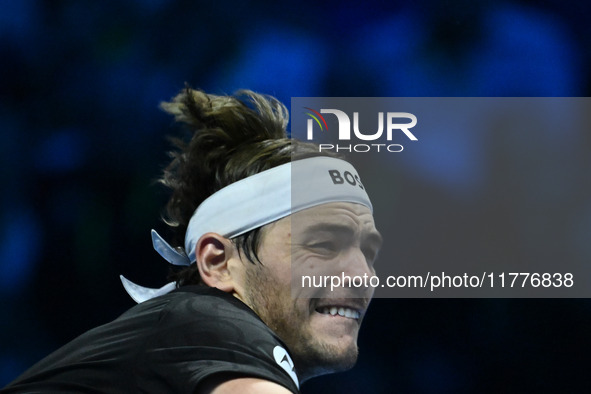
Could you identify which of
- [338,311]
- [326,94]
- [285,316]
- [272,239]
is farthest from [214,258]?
[326,94]

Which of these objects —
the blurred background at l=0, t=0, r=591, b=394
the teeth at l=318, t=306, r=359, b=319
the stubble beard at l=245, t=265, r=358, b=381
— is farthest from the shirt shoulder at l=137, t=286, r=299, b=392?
the blurred background at l=0, t=0, r=591, b=394

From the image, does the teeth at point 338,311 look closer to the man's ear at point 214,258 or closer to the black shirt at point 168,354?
the man's ear at point 214,258

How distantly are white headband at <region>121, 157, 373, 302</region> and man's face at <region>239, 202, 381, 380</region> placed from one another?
0.13ft

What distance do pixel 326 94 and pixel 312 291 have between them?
5.41 feet

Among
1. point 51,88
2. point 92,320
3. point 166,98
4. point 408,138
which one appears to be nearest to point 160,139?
point 166,98

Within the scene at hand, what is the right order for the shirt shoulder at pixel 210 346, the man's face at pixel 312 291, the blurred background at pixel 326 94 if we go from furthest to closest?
the blurred background at pixel 326 94, the man's face at pixel 312 291, the shirt shoulder at pixel 210 346

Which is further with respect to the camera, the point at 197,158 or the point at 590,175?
the point at 590,175

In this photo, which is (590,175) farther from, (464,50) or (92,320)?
(92,320)

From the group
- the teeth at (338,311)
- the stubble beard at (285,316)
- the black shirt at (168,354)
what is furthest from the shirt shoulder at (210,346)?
the teeth at (338,311)

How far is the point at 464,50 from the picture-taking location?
3.74 m

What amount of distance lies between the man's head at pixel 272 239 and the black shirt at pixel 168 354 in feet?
1.48

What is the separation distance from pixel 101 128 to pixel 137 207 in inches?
15.6

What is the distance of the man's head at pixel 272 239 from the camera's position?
7.20 feet

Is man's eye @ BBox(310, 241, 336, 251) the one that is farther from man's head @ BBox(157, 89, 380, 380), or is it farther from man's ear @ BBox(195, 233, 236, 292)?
man's ear @ BBox(195, 233, 236, 292)
